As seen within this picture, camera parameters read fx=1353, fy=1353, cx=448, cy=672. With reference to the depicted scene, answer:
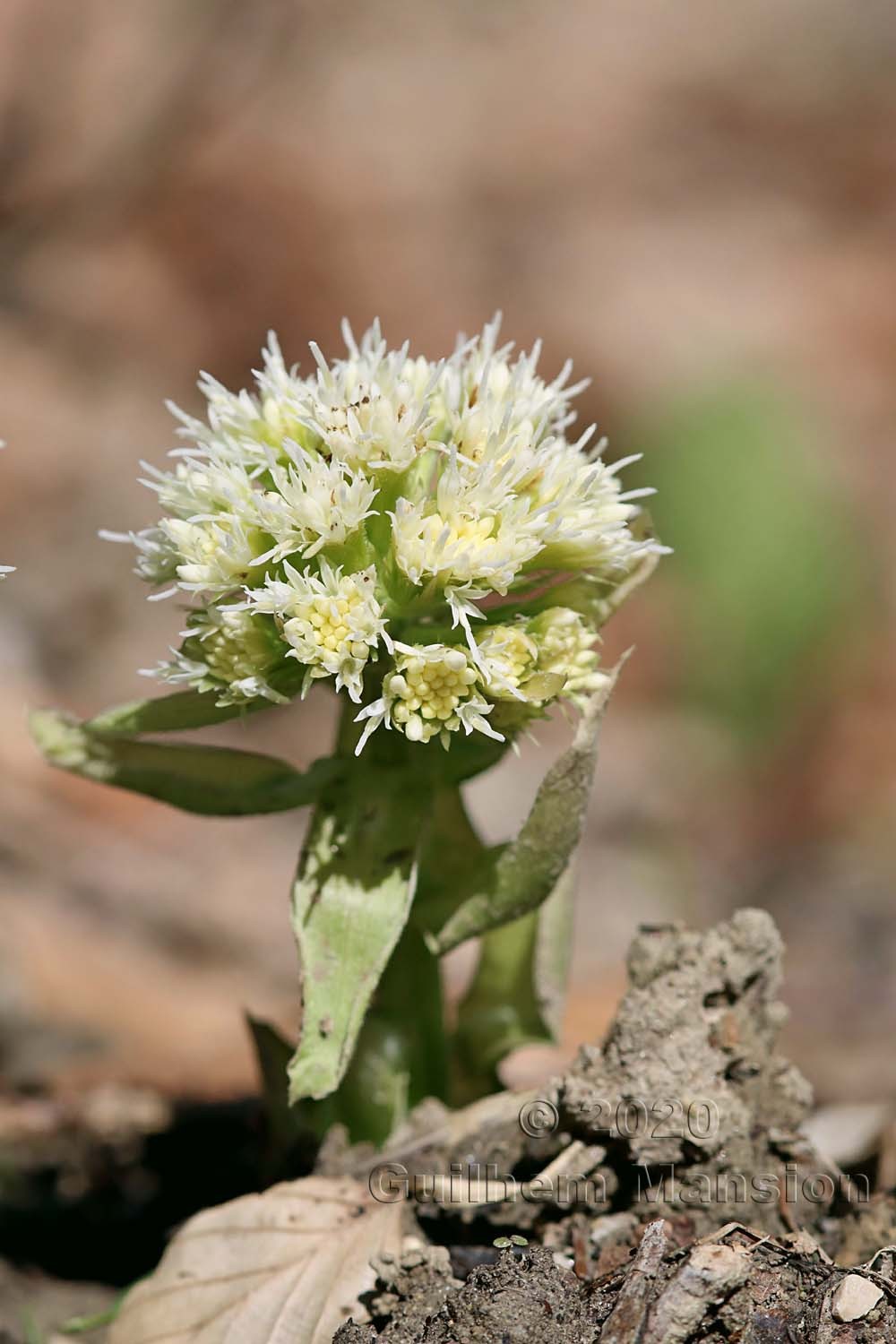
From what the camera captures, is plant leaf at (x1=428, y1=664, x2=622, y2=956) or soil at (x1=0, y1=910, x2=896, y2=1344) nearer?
soil at (x1=0, y1=910, x2=896, y2=1344)

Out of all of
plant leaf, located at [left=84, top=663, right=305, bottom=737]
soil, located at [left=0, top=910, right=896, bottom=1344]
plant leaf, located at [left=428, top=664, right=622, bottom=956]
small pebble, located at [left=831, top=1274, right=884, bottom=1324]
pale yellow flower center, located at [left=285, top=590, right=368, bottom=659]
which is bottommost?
small pebble, located at [left=831, top=1274, right=884, bottom=1324]

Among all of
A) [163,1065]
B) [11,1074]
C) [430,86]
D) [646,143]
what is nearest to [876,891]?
[163,1065]

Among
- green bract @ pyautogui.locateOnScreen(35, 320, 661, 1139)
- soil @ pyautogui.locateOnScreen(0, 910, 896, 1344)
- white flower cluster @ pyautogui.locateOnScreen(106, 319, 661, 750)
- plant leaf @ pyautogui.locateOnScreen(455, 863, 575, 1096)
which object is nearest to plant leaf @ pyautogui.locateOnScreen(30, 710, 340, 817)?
green bract @ pyautogui.locateOnScreen(35, 320, 661, 1139)

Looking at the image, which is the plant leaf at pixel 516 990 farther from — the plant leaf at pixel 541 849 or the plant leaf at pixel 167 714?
the plant leaf at pixel 167 714

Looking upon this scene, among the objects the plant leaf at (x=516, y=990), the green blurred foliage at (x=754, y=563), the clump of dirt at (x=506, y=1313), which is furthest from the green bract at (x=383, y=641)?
the green blurred foliage at (x=754, y=563)

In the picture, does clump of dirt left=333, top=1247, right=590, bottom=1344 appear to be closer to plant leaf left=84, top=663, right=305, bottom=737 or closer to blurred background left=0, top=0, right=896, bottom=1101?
plant leaf left=84, top=663, right=305, bottom=737

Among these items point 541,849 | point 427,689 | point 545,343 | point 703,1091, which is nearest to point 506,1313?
point 703,1091

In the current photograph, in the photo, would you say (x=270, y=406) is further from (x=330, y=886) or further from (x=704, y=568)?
(x=704, y=568)

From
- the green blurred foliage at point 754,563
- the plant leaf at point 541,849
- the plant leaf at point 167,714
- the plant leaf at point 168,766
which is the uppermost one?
the green blurred foliage at point 754,563
